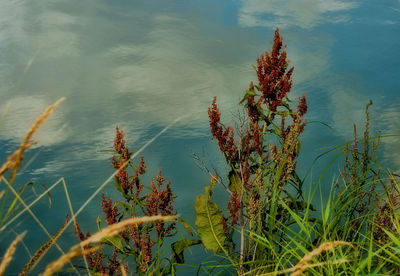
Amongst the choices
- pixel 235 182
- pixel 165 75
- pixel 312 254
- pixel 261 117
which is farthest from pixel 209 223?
pixel 165 75

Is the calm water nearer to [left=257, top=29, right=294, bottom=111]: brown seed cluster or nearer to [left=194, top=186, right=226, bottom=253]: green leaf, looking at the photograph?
[left=194, top=186, right=226, bottom=253]: green leaf

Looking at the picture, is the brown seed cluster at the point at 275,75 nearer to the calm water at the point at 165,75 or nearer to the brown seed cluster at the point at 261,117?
the brown seed cluster at the point at 261,117

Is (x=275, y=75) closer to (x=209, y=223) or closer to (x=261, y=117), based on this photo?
(x=261, y=117)

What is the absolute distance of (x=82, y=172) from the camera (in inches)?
126

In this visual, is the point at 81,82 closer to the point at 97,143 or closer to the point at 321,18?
the point at 97,143

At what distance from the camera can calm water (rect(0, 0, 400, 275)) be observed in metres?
3.27

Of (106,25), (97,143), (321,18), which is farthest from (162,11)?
(97,143)

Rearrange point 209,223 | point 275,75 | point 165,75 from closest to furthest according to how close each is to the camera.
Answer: point 275,75 < point 209,223 < point 165,75

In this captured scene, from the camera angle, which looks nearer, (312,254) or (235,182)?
(312,254)

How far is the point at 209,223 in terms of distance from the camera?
1.76m

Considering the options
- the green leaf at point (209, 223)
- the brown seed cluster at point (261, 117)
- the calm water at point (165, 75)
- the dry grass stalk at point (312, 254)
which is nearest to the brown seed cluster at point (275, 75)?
the brown seed cluster at point (261, 117)

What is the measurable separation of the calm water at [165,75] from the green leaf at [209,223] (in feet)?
3.16

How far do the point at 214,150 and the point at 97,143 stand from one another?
A: 939mm

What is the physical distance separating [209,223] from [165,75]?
2904 millimetres
